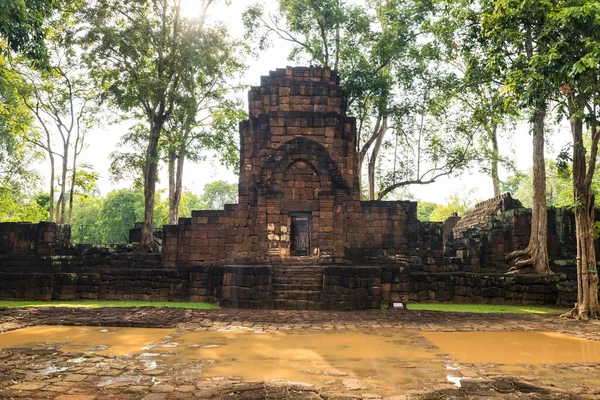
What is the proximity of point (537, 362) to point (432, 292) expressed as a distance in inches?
293

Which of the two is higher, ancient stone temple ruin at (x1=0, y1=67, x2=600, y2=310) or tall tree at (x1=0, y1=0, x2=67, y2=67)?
tall tree at (x1=0, y1=0, x2=67, y2=67)

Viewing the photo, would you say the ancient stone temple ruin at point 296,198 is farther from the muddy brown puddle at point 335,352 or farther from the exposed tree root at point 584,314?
the muddy brown puddle at point 335,352

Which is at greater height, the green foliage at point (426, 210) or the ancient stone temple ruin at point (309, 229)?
the green foliage at point (426, 210)

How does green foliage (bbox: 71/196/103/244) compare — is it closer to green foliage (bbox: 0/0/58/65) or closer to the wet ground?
green foliage (bbox: 0/0/58/65)

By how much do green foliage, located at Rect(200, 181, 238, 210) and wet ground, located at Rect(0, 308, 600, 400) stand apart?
57.1 m

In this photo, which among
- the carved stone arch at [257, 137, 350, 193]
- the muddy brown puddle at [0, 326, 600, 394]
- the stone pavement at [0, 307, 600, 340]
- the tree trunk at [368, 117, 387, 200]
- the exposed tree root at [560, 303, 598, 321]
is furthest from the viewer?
the tree trunk at [368, 117, 387, 200]

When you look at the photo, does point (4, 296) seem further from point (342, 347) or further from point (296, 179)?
point (342, 347)

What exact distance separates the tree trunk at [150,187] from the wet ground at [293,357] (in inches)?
296

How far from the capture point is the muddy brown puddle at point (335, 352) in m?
5.16

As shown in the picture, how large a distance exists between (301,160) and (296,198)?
1.40m

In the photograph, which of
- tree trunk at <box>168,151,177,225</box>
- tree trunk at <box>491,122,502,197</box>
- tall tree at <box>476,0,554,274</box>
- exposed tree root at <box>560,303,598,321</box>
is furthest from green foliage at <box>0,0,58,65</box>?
tree trunk at <box>491,122,502,197</box>

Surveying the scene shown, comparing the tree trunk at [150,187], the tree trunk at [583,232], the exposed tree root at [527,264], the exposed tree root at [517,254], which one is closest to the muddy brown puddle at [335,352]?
the tree trunk at [583,232]

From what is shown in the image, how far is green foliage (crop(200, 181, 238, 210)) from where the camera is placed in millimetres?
66875

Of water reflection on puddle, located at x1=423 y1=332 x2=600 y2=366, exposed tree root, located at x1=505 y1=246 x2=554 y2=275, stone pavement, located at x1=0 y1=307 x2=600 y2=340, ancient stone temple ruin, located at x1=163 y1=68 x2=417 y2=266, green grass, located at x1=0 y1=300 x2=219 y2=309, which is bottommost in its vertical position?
green grass, located at x1=0 y1=300 x2=219 y2=309
